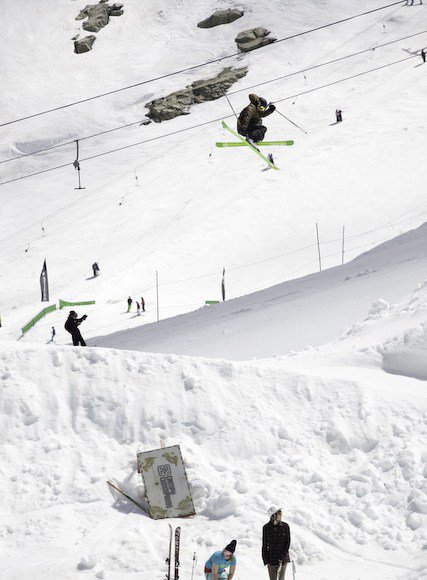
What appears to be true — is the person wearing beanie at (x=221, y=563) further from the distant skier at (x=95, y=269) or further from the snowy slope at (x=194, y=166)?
the distant skier at (x=95, y=269)

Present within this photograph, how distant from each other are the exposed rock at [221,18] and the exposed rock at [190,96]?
10.8 m

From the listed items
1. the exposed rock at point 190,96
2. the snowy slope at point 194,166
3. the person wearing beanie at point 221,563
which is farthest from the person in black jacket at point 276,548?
the exposed rock at point 190,96

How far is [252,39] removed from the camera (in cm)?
6900

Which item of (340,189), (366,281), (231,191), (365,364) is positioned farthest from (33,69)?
(365,364)

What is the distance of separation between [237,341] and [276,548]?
10.1m

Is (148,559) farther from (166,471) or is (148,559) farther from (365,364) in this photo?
(365,364)

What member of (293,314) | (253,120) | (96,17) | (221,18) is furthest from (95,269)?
(96,17)

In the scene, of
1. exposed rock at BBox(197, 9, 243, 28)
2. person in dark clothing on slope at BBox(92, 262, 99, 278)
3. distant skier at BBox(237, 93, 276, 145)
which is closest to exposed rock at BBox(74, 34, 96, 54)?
exposed rock at BBox(197, 9, 243, 28)

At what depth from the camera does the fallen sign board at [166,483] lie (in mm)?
10328

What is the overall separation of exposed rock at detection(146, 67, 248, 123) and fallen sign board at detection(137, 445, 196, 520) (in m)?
53.6

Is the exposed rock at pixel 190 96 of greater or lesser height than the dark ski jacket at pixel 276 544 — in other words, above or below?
below

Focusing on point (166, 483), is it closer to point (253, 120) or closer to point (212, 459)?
point (212, 459)

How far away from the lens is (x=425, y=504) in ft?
32.2

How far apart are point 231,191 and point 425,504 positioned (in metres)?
35.7
